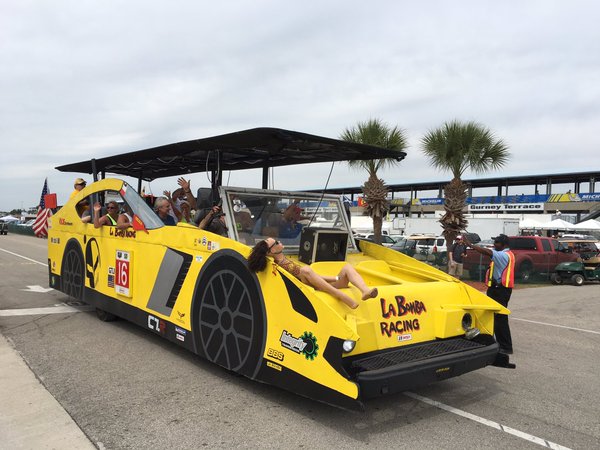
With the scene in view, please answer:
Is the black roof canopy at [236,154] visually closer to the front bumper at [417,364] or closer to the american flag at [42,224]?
the front bumper at [417,364]

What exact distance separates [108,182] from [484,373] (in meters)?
5.65

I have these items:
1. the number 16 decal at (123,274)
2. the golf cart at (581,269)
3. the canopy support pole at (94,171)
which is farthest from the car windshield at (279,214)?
the golf cart at (581,269)

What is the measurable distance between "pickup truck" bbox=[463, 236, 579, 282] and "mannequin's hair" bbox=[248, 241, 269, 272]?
1314 centimetres

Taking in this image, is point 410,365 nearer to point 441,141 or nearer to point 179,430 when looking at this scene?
point 179,430

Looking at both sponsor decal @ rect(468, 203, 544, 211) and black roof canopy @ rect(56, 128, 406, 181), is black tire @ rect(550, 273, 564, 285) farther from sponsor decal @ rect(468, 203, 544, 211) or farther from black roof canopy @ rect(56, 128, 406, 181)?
sponsor decal @ rect(468, 203, 544, 211)

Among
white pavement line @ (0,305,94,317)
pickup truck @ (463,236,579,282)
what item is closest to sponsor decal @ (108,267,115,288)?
white pavement line @ (0,305,94,317)

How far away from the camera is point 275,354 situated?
407 centimetres

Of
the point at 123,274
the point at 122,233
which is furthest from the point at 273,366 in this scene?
the point at 122,233

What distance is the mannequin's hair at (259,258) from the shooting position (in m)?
4.22

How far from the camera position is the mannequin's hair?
4.22m

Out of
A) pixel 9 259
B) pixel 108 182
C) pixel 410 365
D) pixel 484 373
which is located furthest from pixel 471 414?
pixel 9 259

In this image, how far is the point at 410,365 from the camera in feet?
12.5

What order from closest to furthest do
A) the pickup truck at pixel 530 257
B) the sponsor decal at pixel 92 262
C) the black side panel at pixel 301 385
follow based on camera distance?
the black side panel at pixel 301 385
the sponsor decal at pixel 92 262
the pickup truck at pixel 530 257

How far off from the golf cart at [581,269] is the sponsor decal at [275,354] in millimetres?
15656
